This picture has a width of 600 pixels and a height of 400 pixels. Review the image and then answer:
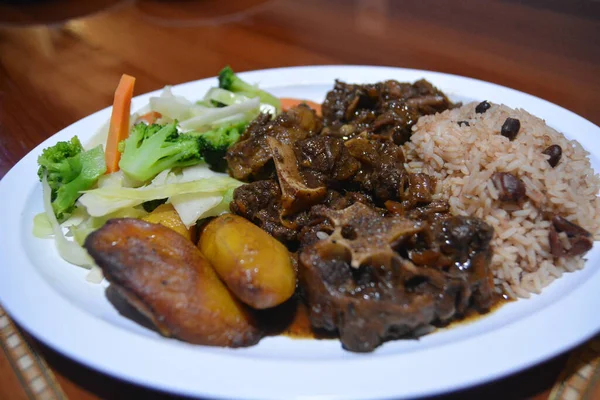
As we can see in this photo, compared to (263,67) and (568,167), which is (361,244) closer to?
(568,167)

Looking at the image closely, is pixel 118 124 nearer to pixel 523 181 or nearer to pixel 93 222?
pixel 93 222

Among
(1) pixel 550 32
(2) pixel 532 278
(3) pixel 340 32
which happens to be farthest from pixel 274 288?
(1) pixel 550 32

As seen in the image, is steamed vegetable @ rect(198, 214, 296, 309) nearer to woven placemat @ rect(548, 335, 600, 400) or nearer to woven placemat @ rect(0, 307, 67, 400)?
woven placemat @ rect(0, 307, 67, 400)

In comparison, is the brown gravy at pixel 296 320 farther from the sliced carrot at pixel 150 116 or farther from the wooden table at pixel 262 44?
the wooden table at pixel 262 44

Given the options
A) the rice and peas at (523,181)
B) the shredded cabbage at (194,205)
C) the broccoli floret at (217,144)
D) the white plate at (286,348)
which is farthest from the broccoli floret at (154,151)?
Result: the rice and peas at (523,181)

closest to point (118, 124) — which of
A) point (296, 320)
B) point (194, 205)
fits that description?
point (194, 205)
